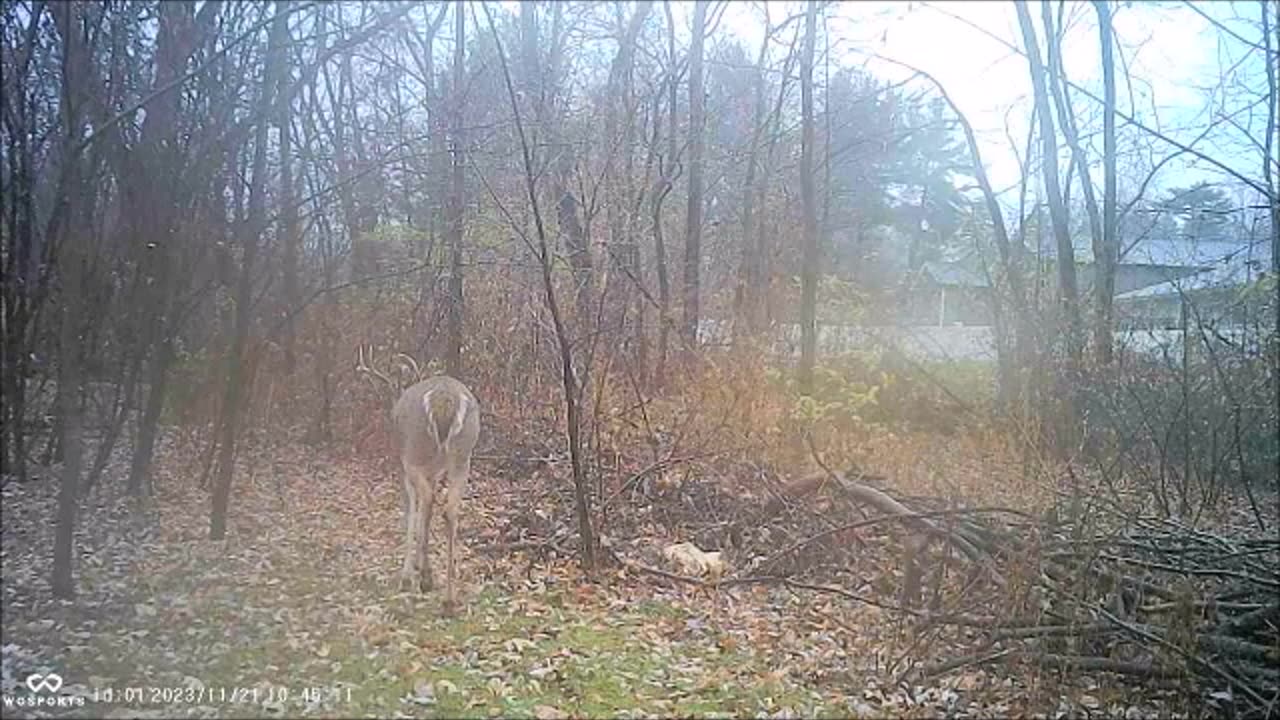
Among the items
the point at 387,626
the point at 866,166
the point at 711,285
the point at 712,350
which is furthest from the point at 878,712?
the point at 866,166

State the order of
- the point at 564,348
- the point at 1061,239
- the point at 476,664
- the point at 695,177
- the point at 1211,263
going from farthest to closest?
the point at 695,177, the point at 1061,239, the point at 1211,263, the point at 564,348, the point at 476,664

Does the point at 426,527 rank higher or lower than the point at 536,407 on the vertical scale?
lower

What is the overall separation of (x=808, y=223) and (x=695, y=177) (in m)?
1.48

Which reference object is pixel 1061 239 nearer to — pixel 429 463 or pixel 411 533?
pixel 429 463

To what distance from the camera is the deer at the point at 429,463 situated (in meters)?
5.40

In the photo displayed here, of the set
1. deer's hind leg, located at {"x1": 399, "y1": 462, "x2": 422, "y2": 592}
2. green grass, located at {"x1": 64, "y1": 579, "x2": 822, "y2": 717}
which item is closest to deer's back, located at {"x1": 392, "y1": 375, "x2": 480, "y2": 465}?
deer's hind leg, located at {"x1": 399, "y1": 462, "x2": 422, "y2": 592}

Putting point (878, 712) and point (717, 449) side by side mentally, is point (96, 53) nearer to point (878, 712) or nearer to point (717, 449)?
point (878, 712)

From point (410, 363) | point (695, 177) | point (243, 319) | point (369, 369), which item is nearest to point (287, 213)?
point (243, 319)

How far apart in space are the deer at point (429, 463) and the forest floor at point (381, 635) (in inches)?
5.7

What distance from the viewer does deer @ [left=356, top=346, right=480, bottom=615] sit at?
540 centimetres

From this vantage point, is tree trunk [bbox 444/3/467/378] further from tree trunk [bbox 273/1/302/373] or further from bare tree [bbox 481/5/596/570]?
tree trunk [bbox 273/1/302/373]

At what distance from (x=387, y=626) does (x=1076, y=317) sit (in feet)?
25.3

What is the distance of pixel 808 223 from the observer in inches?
512

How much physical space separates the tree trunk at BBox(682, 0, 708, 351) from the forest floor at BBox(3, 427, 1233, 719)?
4.83 m
